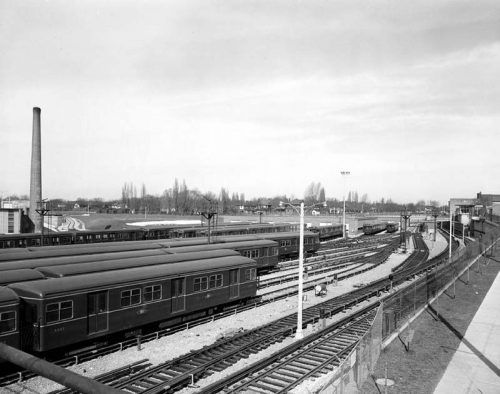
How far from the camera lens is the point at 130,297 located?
21.0 metres

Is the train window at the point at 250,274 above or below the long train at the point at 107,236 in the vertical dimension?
below

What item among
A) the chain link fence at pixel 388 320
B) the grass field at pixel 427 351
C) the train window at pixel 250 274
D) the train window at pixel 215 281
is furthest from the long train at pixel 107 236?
the grass field at pixel 427 351

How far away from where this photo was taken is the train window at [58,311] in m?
17.5

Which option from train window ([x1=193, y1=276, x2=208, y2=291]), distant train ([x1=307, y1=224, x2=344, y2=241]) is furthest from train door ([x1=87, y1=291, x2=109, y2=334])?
distant train ([x1=307, y1=224, x2=344, y2=241])

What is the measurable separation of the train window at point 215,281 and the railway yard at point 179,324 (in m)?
0.06

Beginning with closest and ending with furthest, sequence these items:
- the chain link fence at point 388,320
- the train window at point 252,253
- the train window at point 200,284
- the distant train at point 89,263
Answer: the chain link fence at point 388,320 → the distant train at point 89,263 → the train window at point 200,284 → the train window at point 252,253

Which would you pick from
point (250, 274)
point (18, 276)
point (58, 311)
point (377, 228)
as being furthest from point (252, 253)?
point (377, 228)

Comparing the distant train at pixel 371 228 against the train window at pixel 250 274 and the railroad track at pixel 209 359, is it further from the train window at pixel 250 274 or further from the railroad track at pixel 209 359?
the railroad track at pixel 209 359

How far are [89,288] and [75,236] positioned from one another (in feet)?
105

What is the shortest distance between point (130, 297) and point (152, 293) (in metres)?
1.49

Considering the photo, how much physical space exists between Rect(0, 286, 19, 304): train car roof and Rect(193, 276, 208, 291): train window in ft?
33.2

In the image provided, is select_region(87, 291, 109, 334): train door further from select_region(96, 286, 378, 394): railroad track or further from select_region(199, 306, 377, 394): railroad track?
select_region(199, 306, 377, 394): railroad track

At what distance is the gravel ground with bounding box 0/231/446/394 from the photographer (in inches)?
643

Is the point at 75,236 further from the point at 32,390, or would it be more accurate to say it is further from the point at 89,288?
the point at 32,390
